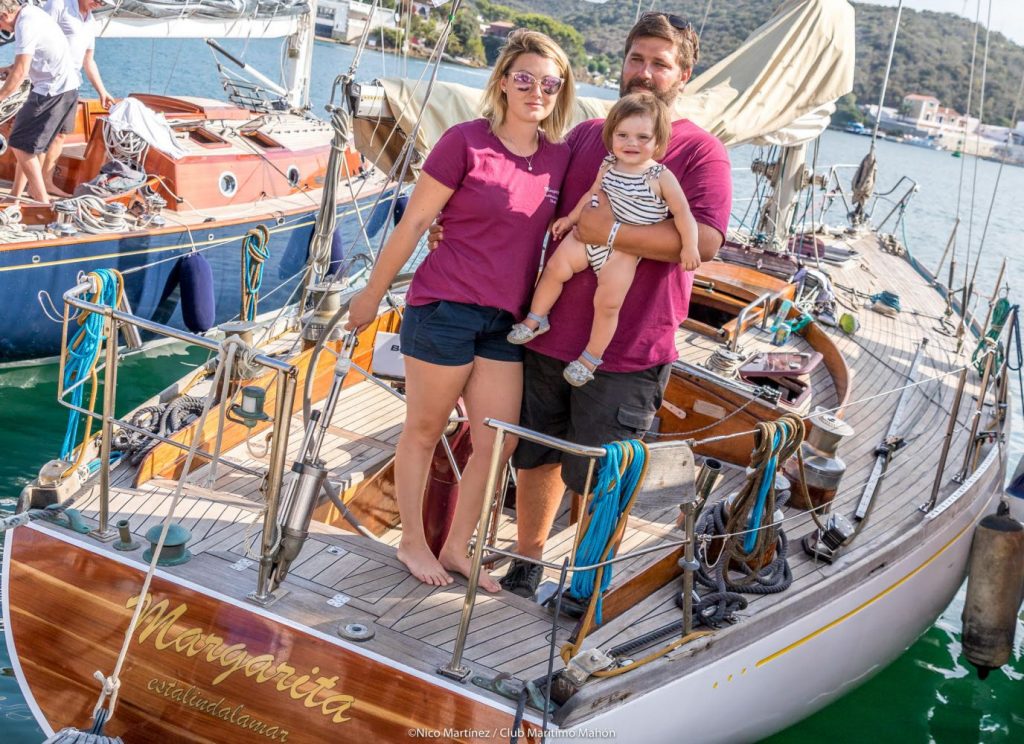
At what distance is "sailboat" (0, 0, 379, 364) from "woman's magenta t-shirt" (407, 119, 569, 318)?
2440 millimetres

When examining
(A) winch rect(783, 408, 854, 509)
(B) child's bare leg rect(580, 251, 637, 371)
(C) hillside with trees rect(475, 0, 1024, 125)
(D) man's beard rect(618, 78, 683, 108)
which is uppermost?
(C) hillside with trees rect(475, 0, 1024, 125)

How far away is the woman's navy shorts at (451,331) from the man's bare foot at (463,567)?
733 millimetres

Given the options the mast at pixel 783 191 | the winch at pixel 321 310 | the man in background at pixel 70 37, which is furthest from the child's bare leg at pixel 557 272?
the man in background at pixel 70 37

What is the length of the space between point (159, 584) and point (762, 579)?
2129 millimetres

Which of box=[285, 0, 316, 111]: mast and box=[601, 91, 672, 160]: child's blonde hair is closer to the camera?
box=[601, 91, 672, 160]: child's blonde hair

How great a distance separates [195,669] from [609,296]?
1.71m

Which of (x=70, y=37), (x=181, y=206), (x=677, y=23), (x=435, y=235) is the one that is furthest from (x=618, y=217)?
(x=181, y=206)

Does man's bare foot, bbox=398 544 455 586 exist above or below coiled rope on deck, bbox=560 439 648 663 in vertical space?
below

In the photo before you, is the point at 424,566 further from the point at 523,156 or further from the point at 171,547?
the point at 523,156

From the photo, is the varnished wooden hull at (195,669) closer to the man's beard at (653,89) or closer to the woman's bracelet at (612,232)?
the woman's bracelet at (612,232)

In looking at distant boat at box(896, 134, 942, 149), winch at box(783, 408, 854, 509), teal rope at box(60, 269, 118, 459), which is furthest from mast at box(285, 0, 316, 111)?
distant boat at box(896, 134, 942, 149)

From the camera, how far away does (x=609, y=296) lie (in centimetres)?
310

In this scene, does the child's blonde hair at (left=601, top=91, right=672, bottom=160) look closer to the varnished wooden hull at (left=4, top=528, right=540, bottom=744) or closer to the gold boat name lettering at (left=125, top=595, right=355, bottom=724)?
the varnished wooden hull at (left=4, top=528, right=540, bottom=744)

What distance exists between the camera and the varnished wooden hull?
2.91m
